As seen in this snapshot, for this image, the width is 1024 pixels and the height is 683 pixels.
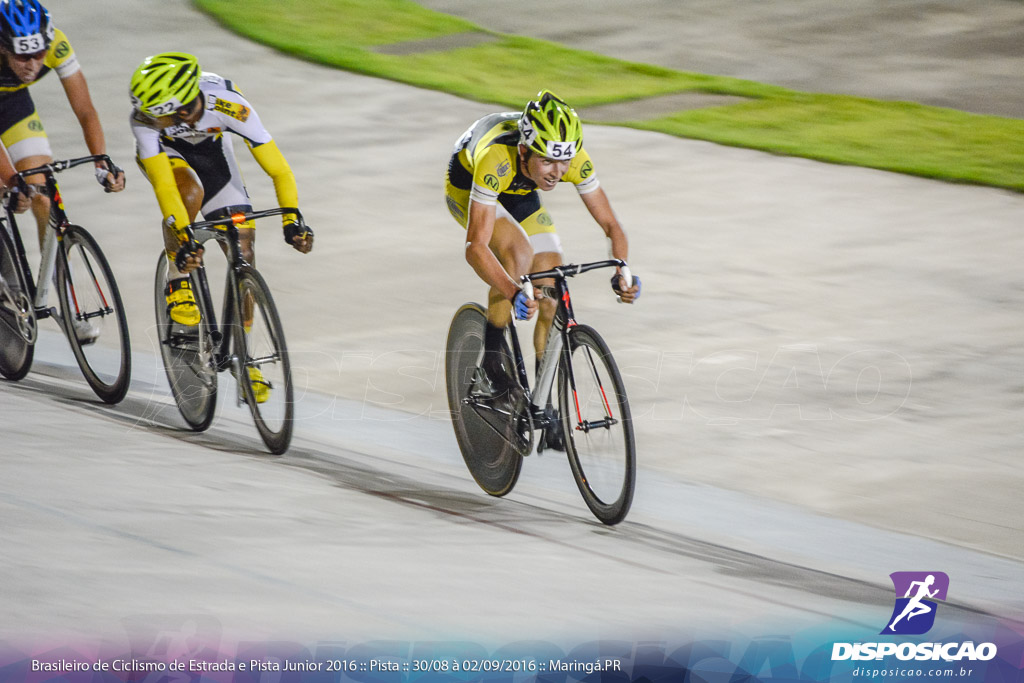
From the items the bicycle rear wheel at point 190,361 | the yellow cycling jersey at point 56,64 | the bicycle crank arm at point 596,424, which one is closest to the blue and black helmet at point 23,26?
the yellow cycling jersey at point 56,64

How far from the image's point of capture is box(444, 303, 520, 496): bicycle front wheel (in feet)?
16.3

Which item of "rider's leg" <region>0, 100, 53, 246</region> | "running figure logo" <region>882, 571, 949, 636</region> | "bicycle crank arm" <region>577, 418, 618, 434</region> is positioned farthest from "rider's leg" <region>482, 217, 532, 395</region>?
"rider's leg" <region>0, 100, 53, 246</region>

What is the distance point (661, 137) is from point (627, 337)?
4.73 meters

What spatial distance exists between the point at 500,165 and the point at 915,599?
2012 millimetres

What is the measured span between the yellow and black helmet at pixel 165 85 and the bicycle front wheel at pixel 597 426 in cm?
182

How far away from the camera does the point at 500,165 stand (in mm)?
4531

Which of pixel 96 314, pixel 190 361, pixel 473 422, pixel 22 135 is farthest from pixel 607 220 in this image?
pixel 22 135

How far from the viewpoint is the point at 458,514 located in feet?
15.6

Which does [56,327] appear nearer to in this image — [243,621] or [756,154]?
[243,621]

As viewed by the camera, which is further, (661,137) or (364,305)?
(661,137)

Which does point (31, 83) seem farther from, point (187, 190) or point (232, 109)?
point (232, 109)

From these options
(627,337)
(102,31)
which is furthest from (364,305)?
(102,31)

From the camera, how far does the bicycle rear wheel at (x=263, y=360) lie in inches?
197

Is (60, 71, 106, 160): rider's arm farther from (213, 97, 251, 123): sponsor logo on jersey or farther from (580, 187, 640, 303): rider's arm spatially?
(580, 187, 640, 303): rider's arm
